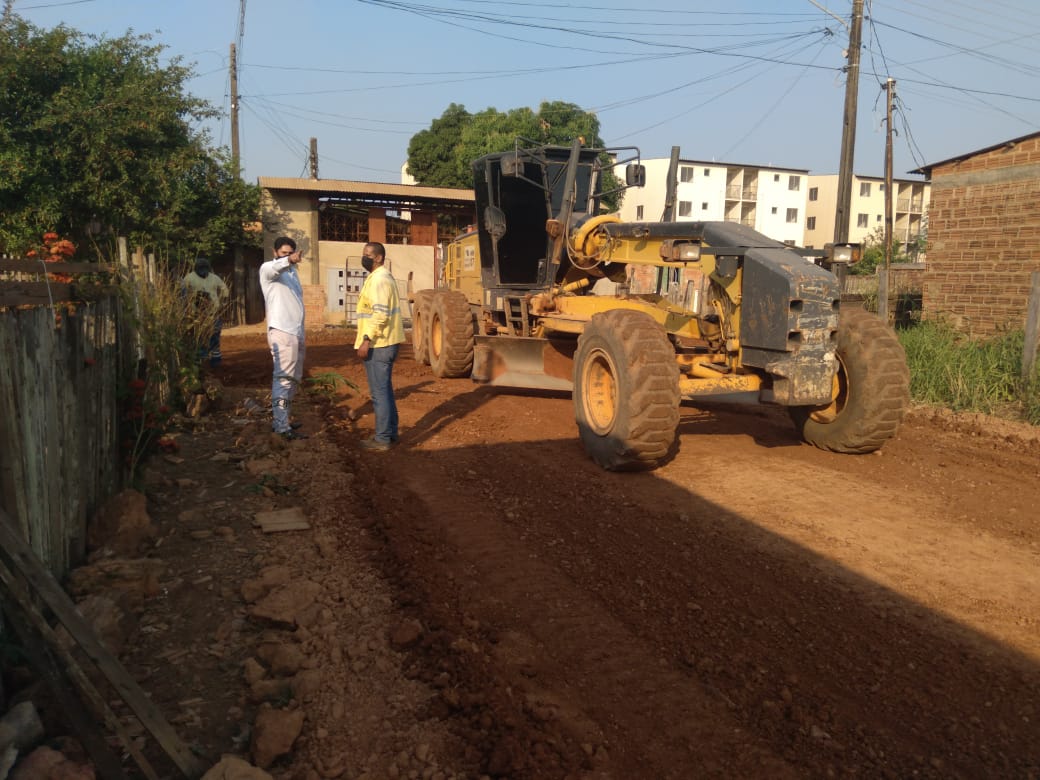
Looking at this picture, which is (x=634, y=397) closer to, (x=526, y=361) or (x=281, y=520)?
(x=281, y=520)

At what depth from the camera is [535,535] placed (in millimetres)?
4992

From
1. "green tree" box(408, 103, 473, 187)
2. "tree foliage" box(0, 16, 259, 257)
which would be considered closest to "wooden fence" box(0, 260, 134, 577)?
"tree foliage" box(0, 16, 259, 257)

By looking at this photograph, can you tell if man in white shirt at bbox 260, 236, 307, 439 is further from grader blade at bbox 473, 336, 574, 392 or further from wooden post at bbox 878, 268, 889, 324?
wooden post at bbox 878, 268, 889, 324

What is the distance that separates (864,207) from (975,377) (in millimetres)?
59537

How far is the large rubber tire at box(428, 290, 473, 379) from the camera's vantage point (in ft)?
35.0

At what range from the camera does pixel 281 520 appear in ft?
16.5

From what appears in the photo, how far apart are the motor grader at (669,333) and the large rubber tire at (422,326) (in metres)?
2.42

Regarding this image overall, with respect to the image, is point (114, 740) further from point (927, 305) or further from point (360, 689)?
point (927, 305)

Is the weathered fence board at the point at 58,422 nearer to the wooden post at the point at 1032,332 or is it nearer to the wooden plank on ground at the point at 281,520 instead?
the wooden plank on ground at the point at 281,520

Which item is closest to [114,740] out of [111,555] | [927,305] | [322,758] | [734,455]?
[322,758]

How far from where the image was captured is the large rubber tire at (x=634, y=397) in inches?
239

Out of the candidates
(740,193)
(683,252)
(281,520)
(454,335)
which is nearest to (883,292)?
(454,335)

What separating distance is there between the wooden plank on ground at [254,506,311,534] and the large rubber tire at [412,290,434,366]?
658 centimetres

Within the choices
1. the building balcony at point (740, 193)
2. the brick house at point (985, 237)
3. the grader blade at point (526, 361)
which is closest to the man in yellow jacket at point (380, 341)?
the grader blade at point (526, 361)
